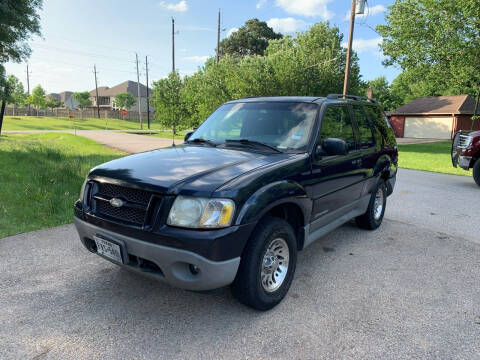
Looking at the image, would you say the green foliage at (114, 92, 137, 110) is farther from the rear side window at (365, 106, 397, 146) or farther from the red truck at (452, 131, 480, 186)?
the rear side window at (365, 106, 397, 146)

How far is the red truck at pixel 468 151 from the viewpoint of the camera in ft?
28.9

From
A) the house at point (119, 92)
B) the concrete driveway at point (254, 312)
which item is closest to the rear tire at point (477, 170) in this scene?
the concrete driveway at point (254, 312)

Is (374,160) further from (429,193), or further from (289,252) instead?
(429,193)

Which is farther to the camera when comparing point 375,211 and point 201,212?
point 375,211

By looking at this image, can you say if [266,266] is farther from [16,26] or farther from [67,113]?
[67,113]

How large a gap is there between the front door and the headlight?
1.22m

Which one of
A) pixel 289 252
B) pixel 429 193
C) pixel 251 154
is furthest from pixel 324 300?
pixel 429 193

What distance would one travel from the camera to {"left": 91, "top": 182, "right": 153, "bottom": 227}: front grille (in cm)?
265

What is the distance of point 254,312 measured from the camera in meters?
2.96

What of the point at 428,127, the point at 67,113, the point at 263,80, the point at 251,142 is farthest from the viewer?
the point at 67,113

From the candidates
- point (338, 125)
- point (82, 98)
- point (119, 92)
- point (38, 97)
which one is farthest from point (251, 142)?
point (119, 92)

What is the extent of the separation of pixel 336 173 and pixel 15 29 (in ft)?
38.4

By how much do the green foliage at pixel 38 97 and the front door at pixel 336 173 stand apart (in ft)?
263

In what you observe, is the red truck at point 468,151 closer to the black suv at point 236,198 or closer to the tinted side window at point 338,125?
the black suv at point 236,198
